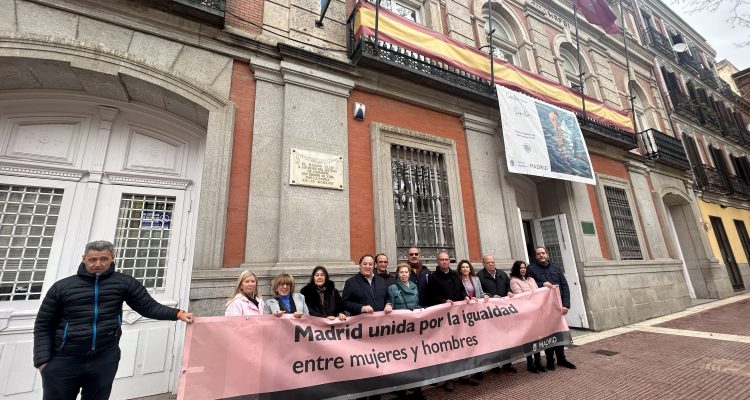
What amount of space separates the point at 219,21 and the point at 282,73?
122 centimetres

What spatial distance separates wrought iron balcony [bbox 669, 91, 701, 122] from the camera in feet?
48.2

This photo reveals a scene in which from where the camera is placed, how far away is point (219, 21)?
202 inches

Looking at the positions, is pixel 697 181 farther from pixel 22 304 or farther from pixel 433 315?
pixel 22 304

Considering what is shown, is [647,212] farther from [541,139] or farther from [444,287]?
[444,287]

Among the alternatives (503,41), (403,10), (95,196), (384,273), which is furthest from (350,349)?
(503,41)

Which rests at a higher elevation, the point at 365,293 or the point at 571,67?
the point at 571,67

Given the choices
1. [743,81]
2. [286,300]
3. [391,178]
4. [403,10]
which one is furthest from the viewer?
[743,81]

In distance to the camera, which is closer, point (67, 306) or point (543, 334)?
point (67, 306)

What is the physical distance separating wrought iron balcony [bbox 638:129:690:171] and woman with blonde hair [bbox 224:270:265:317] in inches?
567

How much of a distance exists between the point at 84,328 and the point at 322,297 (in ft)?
7.25

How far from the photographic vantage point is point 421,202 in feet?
21.4

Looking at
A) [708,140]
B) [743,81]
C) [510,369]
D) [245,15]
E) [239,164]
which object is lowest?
[510,369]

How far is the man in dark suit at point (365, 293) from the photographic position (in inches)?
153

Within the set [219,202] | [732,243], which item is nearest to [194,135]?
[219,202]
